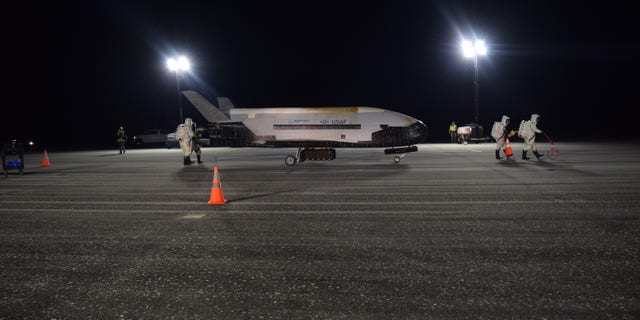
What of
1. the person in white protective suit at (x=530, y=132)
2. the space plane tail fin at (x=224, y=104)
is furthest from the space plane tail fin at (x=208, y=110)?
the person in white protective suit at (x=530, y=132)

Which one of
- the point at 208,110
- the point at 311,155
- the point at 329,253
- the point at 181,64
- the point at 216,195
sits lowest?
the point at 329,253

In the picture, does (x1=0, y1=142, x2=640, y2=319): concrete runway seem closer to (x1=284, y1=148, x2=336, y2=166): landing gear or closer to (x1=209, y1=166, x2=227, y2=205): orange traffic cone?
(x1=209, y1=166, x2=227, y2=205): orange traffic cone

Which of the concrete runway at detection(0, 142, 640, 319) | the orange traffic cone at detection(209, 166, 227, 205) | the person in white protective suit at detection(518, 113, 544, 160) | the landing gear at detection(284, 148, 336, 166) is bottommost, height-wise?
the concrete runway at detection(0, 142, 640, 319)

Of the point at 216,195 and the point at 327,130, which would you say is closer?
the point at 216,195

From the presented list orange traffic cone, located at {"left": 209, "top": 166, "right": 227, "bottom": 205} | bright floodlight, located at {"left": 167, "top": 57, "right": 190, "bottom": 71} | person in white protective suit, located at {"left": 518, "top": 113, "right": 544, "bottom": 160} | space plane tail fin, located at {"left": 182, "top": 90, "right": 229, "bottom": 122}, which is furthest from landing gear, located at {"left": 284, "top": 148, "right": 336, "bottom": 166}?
bright floodlight, located at {"left": 167, "top": 57, "right": 190, "bottom": 71}

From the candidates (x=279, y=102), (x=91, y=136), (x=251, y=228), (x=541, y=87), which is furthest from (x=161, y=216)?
(x=541, y=87)

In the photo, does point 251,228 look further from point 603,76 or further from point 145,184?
point 603,76

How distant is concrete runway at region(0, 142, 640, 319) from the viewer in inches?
157

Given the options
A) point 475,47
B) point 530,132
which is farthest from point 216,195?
point 475,47

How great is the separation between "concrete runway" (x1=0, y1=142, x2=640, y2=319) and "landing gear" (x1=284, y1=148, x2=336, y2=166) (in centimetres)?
737

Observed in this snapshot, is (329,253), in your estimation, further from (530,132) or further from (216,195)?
(530,132)

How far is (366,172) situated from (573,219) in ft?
28.8

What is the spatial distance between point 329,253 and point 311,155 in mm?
13526

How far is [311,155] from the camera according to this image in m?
19.1
